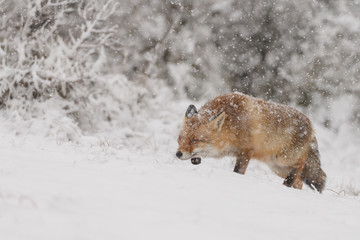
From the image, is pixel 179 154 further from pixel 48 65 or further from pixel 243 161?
pixel 48 65

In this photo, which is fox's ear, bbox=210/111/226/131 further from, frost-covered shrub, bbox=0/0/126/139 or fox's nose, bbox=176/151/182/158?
frost-covered shrub, bbox=0/0/126/139

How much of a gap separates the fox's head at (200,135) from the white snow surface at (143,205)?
100cm

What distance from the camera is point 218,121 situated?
20.2 ft

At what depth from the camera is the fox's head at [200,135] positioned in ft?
19.8

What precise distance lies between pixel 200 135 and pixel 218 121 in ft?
1.19

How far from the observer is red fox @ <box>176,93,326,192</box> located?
6.14 m

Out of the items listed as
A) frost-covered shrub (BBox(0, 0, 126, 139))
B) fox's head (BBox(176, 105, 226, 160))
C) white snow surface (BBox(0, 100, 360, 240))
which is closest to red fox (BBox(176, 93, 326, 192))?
fox's head (BBox(176, 105, 226, 160))

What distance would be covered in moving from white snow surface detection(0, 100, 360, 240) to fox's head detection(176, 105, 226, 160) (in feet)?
3.28

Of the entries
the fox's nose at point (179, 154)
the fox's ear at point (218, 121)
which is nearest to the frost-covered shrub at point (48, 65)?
the fox's nose at point (179, 154)

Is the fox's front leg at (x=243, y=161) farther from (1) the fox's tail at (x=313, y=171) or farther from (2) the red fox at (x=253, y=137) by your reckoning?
(1) the fox's tail at (x=313, y=171)

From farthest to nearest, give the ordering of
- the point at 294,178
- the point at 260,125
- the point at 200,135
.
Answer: the point at 294,178 < the point at 260,125 < the point at 200,135

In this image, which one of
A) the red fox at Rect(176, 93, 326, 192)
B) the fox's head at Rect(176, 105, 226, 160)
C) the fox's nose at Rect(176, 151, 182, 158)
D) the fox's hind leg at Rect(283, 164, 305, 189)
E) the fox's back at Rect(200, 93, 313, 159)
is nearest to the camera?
the fox's nose at Rect(176, 151, 182, 158)

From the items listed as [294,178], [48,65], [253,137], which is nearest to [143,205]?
[253,137]

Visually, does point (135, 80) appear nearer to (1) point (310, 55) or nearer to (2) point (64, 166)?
(1) point (310, 55)
